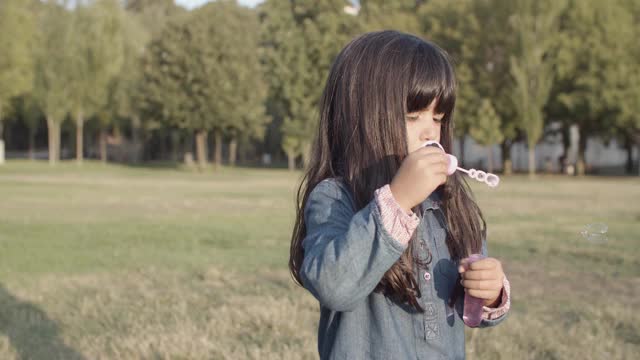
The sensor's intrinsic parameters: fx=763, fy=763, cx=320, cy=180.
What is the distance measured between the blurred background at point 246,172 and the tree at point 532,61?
0.12 meters

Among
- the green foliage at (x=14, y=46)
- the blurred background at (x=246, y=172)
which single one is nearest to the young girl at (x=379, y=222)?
the blurred background at (x=246, y=172)

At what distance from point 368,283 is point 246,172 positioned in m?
45.4

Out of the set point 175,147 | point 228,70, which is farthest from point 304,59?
point 175,147

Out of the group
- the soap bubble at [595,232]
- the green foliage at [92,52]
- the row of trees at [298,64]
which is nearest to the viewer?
the soap bubble at [595,232]

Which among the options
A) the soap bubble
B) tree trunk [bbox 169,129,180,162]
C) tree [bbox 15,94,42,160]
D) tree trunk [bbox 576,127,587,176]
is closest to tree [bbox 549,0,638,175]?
tree trunk [bbox 576,127,587,176]

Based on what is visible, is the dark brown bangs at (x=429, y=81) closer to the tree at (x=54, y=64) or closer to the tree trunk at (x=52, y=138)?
the tree at (x=54, y=64)

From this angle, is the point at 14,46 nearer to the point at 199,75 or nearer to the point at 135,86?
the point at 135,86

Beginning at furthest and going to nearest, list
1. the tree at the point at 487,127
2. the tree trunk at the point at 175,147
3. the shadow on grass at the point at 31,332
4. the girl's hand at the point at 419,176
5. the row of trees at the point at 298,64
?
the tree trunk at the point at 175,147 → the tree at the point at 487,127 → the row of trees at the point at 298,64 → the shadow on grass at the point at 31,332 → the girl's hand at the point at 419,176

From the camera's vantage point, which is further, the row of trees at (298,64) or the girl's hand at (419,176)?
the row of trees at (298,64)

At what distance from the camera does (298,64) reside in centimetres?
4812

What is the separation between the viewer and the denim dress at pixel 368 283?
1805 mm

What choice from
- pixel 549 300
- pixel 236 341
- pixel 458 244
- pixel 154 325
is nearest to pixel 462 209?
pixel 458 244

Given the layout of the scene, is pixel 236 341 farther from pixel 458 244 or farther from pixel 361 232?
pixel 361 232

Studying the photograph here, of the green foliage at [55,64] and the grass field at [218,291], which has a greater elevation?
the green foliage at [55,64]
